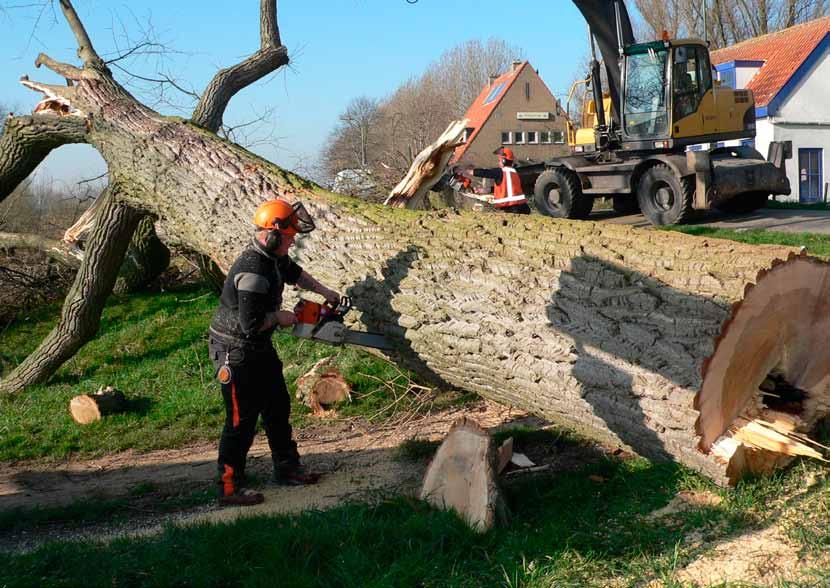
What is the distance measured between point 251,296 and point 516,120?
83.4 ft

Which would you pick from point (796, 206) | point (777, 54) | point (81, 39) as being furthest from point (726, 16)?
point (81, 39)

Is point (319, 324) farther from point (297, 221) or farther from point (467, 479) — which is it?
point (467, 479)

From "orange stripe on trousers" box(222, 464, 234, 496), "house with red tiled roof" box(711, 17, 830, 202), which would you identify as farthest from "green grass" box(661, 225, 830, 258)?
"house with red tiled roof" box(711, 17, 830, 202)

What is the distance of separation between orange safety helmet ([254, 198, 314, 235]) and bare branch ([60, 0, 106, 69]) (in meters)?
4.30

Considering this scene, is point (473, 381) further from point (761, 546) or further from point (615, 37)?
point (615, 37)

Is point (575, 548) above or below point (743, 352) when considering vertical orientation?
below

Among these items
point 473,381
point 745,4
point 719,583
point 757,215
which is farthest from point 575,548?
point 745,4

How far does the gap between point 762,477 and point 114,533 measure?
359 centimetres

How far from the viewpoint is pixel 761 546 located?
130 inches

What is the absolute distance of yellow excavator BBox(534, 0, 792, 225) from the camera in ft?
42.0

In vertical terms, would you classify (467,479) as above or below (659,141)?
below

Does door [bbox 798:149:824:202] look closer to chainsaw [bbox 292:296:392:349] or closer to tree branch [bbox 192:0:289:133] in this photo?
tree branch [bbox 192:0:289:133]

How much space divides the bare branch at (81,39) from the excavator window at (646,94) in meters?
8.80

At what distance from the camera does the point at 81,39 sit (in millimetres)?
8531
